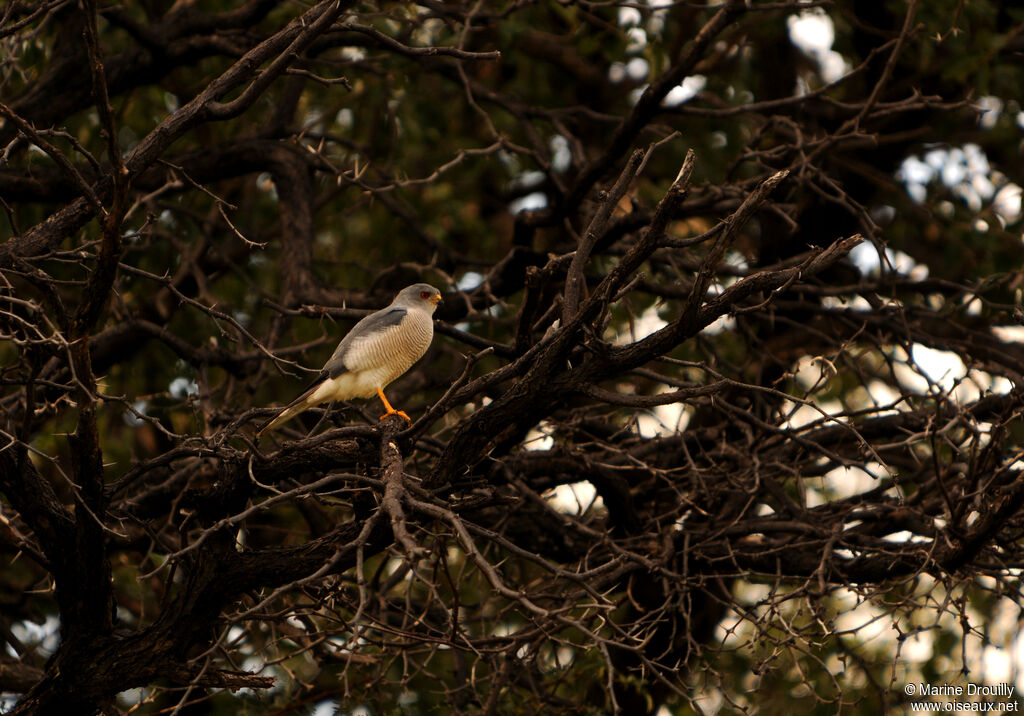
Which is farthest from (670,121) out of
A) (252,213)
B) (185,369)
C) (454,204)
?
(185,369)

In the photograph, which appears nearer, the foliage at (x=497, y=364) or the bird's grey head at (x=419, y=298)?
the foliage at (x=497, y=364)

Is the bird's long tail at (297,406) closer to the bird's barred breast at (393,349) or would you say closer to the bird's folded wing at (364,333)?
the bird's folded wing at (364,333)

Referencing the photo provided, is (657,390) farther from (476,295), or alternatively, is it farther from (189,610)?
(189,610)

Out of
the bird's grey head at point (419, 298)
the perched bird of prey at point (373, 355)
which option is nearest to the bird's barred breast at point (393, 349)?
the perched bird of prey at point (373, 355)

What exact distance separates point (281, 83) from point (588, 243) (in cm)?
444

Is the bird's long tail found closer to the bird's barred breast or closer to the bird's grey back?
the bird's grey back

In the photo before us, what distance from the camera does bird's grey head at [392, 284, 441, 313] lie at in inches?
191

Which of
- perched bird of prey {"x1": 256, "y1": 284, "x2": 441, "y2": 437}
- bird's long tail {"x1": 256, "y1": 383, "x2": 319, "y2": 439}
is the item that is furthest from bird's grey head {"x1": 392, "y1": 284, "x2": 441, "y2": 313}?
bird's long tail {"x1": 256, "y1": 383, "x2": 319, "y2": 439}

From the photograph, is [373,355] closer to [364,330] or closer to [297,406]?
[364,330]

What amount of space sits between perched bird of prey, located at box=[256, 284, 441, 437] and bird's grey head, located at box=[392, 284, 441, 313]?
0.07 meters

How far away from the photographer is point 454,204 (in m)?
7.76

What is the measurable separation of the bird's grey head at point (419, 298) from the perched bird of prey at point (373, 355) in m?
0.07

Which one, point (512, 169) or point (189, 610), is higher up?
point (189, 610)

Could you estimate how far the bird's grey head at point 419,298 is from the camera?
15.9ft
